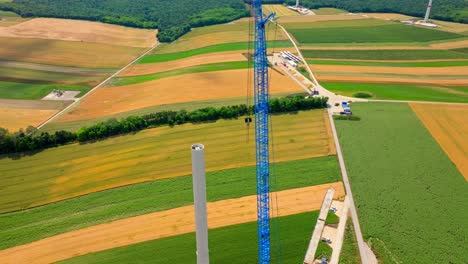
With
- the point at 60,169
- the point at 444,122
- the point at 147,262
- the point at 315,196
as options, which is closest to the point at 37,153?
the point at 60,169

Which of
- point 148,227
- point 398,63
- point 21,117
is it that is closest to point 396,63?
point 398,63

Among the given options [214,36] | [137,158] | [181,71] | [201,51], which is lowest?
[137,158]

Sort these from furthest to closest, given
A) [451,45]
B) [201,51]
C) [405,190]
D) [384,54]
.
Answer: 1. [451,45]
2. [201,51]
3. [384,54]
4. [405,190]

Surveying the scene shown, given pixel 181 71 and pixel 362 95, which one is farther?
pixel 181 71

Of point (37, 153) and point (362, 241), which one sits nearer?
point (362, 241)

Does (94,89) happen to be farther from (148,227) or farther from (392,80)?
(392,80)

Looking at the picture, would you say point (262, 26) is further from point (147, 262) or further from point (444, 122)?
point (444, 122)

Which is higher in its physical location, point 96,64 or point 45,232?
point 96,64
